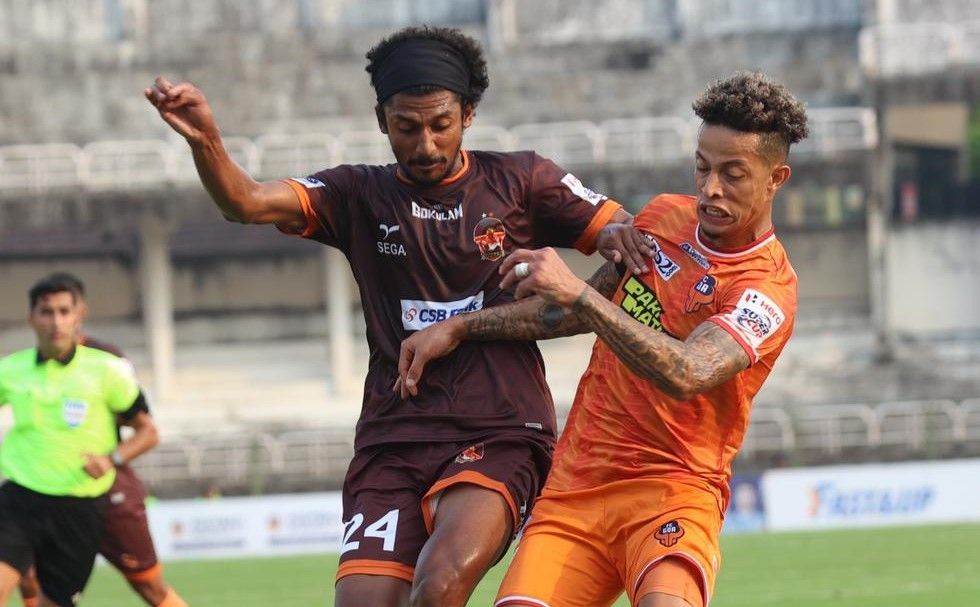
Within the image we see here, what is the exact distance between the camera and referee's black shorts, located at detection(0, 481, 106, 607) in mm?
10352

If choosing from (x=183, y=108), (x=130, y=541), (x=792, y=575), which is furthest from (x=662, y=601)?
(x=792, y=575)

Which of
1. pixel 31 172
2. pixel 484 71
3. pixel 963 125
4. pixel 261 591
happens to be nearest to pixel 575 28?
pixel 963 125

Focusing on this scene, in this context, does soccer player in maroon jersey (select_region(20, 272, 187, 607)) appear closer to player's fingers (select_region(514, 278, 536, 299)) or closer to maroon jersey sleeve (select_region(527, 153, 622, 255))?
maroon jersey sleeve (select_region(527, 153, 622, 255))

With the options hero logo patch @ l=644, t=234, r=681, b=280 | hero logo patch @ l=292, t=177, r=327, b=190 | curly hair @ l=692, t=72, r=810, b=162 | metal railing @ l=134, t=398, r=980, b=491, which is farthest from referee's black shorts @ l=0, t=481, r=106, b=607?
metal railing @ l=134, t=398, r=980, b=491

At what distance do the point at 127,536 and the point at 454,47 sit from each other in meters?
5.32

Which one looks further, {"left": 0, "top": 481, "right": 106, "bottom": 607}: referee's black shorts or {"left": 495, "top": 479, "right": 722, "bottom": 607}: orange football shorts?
{"left": 0, "top": 481, "right": 106, "bottom": 607}: referee's black shorts

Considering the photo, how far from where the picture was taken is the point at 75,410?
1092cm

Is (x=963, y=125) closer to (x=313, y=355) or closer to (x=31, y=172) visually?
(x=313, y=355)

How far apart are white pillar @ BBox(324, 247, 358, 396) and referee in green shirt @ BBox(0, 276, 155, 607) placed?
21974 mm

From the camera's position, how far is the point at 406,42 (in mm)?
6367

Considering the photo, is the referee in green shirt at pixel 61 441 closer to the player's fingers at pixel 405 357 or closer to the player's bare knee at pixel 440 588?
the player's fingers at pixel 405 357

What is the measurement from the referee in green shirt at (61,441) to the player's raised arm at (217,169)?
468cm

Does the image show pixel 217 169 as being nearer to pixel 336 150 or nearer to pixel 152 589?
pixel 152 589

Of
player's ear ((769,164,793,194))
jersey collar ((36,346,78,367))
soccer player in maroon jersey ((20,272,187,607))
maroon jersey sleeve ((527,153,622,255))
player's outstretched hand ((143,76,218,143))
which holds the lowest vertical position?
soccer player in maroon jersey ((20,272,187,607))
